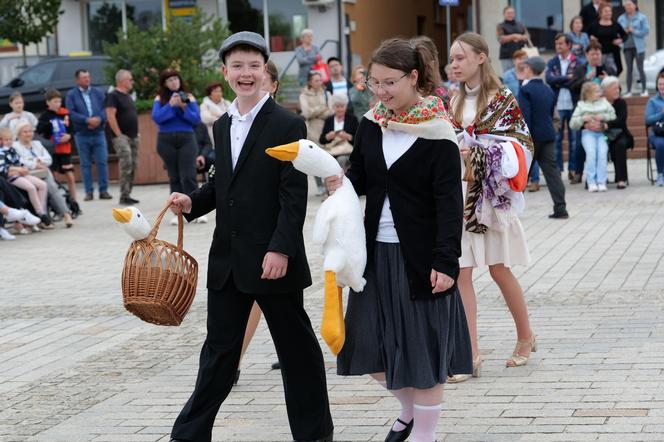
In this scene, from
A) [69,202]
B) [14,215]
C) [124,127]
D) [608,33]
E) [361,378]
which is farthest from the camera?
[608,33]

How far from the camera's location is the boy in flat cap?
525cm

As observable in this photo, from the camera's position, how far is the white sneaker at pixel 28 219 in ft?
51.3

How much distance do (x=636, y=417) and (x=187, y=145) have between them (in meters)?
10.5

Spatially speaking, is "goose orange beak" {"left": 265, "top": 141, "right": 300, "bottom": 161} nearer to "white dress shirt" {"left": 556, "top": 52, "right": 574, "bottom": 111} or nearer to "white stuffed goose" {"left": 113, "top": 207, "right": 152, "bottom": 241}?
"white stuffed goose" {"left": 113, "top": 207, "right": 152, "bottom": 241}

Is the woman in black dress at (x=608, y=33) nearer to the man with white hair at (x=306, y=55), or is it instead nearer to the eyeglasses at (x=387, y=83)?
the man with white hair at (x=306, y=55)

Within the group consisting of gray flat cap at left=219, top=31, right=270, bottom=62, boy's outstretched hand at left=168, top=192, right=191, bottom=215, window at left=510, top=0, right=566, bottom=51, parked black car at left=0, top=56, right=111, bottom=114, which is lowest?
boy's outstretched hand at left=168, top=192, right=191, bottom=215

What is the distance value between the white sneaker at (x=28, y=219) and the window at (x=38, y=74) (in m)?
11.4

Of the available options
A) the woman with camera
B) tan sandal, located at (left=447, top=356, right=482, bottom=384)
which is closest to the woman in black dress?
the woman with camera

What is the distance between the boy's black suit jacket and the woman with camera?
10.2 m

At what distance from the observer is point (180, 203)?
5.44 metres

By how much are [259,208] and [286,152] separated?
0.32 metres

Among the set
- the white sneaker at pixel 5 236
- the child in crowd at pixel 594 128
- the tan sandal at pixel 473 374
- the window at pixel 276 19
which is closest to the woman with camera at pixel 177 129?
the white sneaker at pixel 5 236

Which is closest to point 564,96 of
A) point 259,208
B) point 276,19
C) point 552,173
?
point 552,173

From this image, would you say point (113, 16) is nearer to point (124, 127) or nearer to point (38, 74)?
point (38, 74)
